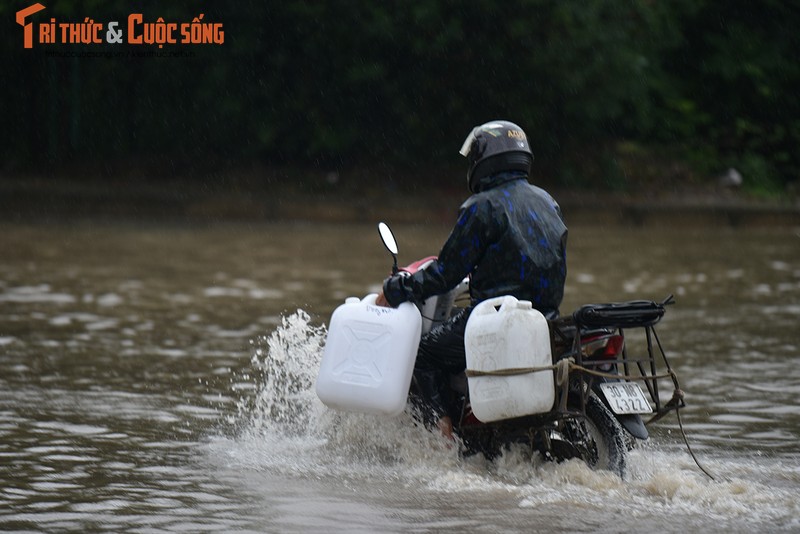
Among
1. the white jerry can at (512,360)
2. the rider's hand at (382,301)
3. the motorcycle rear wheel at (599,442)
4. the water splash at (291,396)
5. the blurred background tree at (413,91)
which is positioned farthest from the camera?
the blurred background tree at (413,91)

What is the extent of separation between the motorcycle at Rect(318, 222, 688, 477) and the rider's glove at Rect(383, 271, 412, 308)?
1.8 inches

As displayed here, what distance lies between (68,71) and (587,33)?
403 inches

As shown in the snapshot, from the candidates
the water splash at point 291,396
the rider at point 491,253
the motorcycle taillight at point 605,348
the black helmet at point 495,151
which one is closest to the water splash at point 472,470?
the water splash at point 291,396

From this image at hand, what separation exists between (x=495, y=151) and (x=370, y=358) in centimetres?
115

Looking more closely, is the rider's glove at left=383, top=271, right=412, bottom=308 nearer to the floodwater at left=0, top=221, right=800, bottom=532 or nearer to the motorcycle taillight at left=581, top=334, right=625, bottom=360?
the floodwater at left=0, top=221, right=800, bottom=532

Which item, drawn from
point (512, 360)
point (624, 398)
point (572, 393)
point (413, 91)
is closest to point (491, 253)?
point (512, 360)

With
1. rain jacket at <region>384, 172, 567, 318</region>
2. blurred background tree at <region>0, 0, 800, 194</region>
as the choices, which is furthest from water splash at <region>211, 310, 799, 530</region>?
blurred background tree at <region>0, 0, 800, 194</region>

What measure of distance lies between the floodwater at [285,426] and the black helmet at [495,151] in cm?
132

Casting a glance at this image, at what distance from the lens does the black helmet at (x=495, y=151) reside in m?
6.82

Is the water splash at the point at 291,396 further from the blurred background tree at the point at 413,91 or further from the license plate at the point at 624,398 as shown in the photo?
the blurred background tree at the point at 413,91

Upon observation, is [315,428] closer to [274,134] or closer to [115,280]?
[115,280]

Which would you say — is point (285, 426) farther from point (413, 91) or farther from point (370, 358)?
point (413, 91)

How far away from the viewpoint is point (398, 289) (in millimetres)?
6812

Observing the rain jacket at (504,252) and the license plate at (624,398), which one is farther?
the rain jacket at (504,252)
